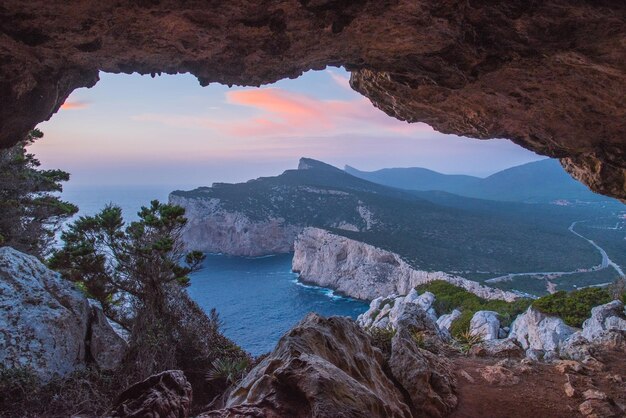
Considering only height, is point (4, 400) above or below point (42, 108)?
below

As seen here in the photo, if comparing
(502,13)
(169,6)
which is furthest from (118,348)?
(502,13)

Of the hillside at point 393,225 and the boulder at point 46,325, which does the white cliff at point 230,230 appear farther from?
the boulder at point 46,325

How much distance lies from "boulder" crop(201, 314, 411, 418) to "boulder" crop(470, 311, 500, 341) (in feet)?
58.7

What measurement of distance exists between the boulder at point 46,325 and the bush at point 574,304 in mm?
22205

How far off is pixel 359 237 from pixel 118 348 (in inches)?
1974

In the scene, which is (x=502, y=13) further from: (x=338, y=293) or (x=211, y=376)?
(x=338, y=293)

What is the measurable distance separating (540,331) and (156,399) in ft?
72.4

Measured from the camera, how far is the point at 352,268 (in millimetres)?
58312

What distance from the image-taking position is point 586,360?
35.0ft

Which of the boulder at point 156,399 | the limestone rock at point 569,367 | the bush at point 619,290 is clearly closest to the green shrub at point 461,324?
the bush at point 619,290

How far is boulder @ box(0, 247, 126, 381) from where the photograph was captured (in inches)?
374

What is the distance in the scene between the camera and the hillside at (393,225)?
51906 mm

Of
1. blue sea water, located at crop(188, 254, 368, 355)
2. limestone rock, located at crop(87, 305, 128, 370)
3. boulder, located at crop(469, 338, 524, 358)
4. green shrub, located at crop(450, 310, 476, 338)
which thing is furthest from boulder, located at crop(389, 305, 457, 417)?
blue sea water, located at crop(188, 254, 368, 355)

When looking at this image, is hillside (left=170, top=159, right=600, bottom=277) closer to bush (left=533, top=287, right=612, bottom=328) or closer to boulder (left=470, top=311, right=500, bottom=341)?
boulder (left=470, top=311, right=500, bottom=341)
